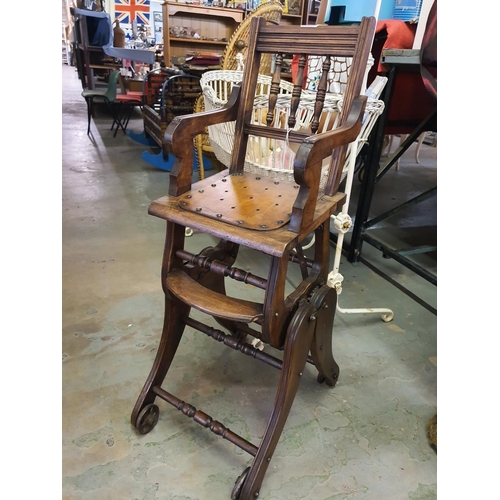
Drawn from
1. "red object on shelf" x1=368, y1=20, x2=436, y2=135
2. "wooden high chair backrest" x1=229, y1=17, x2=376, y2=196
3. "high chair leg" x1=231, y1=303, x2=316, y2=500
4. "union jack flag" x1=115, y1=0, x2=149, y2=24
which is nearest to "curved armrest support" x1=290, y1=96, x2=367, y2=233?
"wooden high chair backrest" x1=229, y1=17, x2=376, y2=196

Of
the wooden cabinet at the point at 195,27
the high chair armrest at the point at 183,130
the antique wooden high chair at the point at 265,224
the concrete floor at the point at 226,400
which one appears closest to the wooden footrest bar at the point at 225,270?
the antique wooden high chair at the point at 265,224

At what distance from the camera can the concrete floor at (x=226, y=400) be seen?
106cm

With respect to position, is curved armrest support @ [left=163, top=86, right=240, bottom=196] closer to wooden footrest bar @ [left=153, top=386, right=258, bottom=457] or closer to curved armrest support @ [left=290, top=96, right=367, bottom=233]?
curved armrest support @ [left=290, top=96, right=367, bottom=233]

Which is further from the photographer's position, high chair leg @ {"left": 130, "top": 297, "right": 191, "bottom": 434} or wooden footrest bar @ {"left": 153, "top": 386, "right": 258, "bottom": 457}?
high chair leg @ {"left": 130, "top": 297, "right": 191, "bottom": 434}

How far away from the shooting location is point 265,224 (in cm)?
91

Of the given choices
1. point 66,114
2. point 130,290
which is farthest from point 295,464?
point 66,114

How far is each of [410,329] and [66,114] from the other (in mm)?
5419

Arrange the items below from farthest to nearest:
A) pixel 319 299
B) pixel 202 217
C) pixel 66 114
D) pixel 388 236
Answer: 1. pixel 66 114
2. pixel 388 236
3. pixel 319 299
4. pixel 202 217

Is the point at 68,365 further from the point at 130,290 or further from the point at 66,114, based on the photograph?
the point at 66,114

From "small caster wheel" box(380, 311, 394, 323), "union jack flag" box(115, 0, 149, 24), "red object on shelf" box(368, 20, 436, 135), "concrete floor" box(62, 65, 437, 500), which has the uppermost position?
"union jack flag" box(115, 0, 149, 24)

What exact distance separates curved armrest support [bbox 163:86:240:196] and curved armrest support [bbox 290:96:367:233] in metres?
0.32

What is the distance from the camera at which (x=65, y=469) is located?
105cm

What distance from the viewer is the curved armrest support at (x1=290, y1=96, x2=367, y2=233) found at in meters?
0.82

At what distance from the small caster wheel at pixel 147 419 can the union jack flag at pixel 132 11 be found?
823 centimetres
